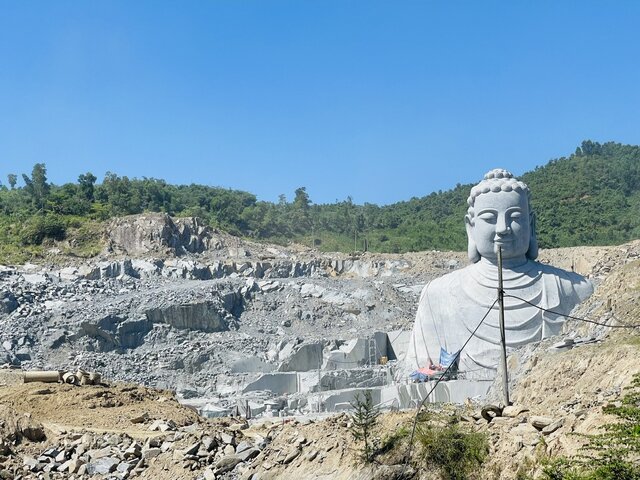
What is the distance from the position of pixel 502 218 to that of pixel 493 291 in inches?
55.9

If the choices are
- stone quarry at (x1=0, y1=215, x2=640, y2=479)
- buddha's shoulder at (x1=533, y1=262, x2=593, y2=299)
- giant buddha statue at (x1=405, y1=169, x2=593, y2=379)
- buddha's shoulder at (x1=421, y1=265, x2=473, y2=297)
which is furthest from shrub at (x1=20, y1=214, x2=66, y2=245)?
buddha's shoulder at (x1=533, y1=262, x2=593, y2=299)

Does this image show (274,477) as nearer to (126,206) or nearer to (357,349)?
(357,349)

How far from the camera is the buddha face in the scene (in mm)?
17500

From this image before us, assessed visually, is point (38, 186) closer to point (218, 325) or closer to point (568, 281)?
point (218, 325)

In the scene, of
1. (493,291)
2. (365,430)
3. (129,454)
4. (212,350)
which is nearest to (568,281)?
(493,291)

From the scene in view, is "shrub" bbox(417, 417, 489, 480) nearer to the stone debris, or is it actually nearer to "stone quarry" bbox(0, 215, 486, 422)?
the stone debris

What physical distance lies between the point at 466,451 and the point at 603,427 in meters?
1.18

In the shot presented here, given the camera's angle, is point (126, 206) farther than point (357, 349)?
Yes

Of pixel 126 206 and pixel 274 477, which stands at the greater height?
pixel 126 206

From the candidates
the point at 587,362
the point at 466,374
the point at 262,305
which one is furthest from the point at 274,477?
the point at 262,305

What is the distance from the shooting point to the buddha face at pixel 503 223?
57.4ft

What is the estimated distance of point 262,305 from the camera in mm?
26922

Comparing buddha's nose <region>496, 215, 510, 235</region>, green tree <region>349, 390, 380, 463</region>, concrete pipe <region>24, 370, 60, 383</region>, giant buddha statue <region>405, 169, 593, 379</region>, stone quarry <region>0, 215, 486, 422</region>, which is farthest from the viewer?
stone quarry <region>0, 215, 486, 422</region>

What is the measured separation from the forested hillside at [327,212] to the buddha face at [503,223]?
20.0m
